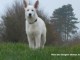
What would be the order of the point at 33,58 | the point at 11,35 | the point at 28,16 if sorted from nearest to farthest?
the point at 33,58
the point at 28,16
the point at 11,35

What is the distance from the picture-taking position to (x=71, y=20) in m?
42.1

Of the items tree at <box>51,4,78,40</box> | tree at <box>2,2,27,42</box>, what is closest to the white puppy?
tree at <box>2,2,27,42</box>

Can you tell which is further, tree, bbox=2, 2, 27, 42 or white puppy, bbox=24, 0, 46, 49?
tree, bbox=2, 2, 27, 42

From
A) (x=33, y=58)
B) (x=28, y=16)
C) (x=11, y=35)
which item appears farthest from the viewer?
(x=11, y=35)

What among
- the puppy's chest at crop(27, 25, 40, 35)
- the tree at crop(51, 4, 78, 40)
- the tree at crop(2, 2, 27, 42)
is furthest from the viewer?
the tree at crop(51, 4, 78, 40)

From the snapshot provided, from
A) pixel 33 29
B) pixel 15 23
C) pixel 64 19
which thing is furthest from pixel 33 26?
pixel 64 19

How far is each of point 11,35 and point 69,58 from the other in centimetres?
2442

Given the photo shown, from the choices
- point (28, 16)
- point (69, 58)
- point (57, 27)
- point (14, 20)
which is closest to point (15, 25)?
point (14, 20)

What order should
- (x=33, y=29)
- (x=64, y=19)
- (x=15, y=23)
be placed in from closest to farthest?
(x=33, y=29)
(x=15, y=23)
(x=64, y=19)

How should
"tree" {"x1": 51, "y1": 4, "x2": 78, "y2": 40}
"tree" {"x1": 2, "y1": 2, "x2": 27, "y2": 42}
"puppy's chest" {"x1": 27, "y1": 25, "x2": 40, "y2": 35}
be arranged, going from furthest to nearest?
"tree" {"x1": 51, "y1": 4, "x2": 78, "y2": 40} → "tree" {"x1": 2, "y1": 2, "x2": 27, "y2": 42} → "puppy's chest" {"x1": 27, "y1": 25, "x2": 40, "y2": 35}

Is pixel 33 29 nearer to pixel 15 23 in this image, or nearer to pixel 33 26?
pixel 33 26

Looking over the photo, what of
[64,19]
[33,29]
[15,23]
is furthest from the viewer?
[64,19]

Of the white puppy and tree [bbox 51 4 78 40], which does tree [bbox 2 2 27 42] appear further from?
the white puppy

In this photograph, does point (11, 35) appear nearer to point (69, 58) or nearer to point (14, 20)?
point (14, 20)
